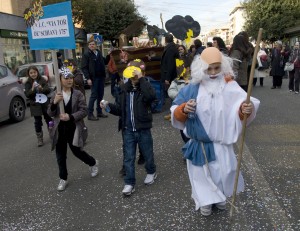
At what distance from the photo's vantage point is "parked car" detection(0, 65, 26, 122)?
27.0ft

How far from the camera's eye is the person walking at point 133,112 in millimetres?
3762

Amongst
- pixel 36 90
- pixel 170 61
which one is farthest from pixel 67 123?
pixel 170 61

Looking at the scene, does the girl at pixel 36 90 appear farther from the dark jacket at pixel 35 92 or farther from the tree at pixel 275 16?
the tree at pixel 275 16

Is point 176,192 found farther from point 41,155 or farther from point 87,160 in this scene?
point 41,155

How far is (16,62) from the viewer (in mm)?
20047

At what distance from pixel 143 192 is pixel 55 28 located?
2.19m

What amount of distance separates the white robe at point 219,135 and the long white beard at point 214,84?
0.03 meters

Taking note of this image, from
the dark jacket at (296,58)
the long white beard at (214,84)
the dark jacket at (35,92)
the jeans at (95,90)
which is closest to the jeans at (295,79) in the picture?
the dark jacket at (296,58)

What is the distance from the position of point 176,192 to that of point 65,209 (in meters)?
1.21

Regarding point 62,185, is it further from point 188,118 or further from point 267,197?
point 267,197

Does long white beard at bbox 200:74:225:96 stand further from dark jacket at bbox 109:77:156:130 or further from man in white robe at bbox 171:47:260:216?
dark jacket at bbox 109:77:156:130

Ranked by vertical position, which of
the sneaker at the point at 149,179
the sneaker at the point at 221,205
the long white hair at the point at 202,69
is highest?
the long white hair at the point at 202,69

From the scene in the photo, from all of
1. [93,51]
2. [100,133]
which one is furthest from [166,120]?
[93,51]

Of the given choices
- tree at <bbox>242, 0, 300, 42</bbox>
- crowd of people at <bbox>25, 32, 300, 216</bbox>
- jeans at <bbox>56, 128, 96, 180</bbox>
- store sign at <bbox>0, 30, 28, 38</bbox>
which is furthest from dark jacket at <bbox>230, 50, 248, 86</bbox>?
tree at <bbox>242, 0, 300, 42</bbox>
